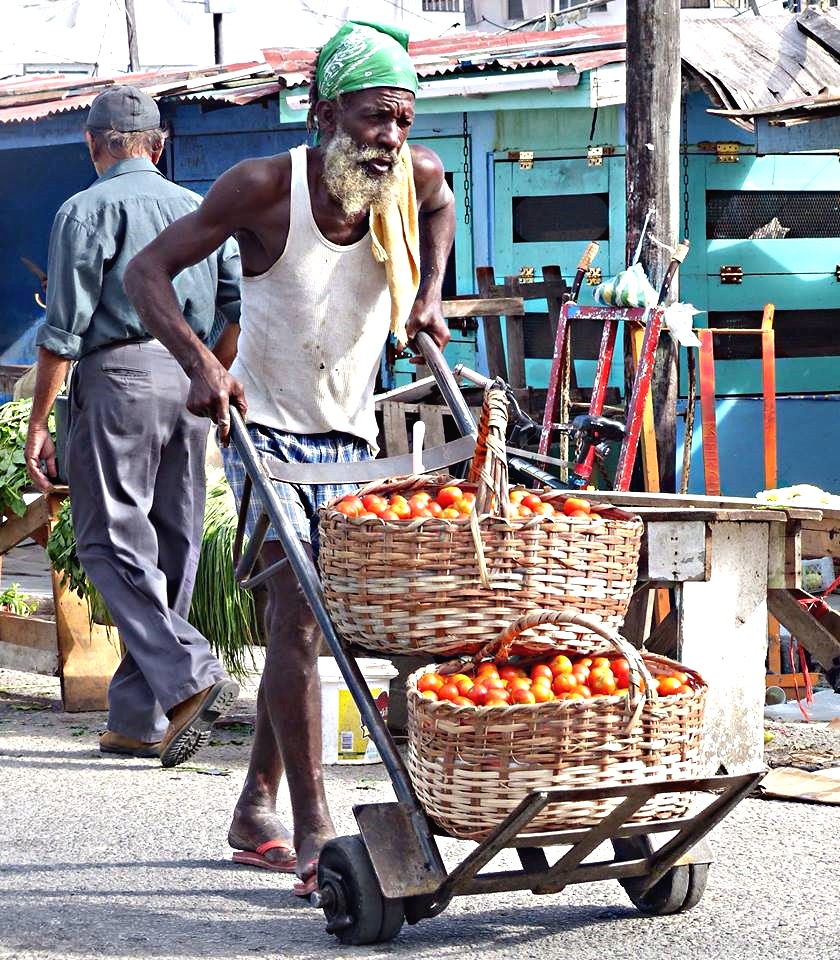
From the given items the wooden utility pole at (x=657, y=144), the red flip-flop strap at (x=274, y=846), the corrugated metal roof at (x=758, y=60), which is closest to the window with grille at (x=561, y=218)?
the corrugated metal roof at (x=758, y=60)

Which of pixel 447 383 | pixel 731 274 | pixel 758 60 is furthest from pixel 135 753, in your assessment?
pixel 758 60

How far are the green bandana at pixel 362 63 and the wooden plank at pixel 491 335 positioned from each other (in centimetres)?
620

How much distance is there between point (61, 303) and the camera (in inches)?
251

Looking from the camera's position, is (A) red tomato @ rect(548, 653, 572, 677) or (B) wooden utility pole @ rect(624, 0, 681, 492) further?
(B) wooden utility pole @ rect(624, 0, 681, 492)

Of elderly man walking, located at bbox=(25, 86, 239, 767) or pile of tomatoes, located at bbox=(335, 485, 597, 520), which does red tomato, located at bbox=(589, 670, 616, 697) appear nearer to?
pile of tomatoes, located at bbox=(335, 485, 597, 520)

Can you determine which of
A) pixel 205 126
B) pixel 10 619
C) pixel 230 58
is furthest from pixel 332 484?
pixel 230 58

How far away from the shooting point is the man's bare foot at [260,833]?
16.2 feet

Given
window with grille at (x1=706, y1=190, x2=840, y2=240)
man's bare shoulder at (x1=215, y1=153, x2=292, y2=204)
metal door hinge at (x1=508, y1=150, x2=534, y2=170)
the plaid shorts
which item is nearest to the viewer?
man's bare shoulder at (x1=215, y1=153, x2=292, y2=204)

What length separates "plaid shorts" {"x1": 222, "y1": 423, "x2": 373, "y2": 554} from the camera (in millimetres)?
4789

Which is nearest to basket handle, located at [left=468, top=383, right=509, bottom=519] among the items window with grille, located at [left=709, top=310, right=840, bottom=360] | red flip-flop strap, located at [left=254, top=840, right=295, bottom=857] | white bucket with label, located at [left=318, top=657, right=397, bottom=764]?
red flip-flop strap, located at [left=254, top=840, right=295, bottom=857]

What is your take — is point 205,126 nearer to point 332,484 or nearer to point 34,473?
point 34,473

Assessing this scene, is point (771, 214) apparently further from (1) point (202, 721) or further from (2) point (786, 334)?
(1) point (202, 721)

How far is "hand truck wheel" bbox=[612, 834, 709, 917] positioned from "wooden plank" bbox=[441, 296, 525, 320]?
5.62 metres

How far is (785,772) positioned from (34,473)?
122 inches
